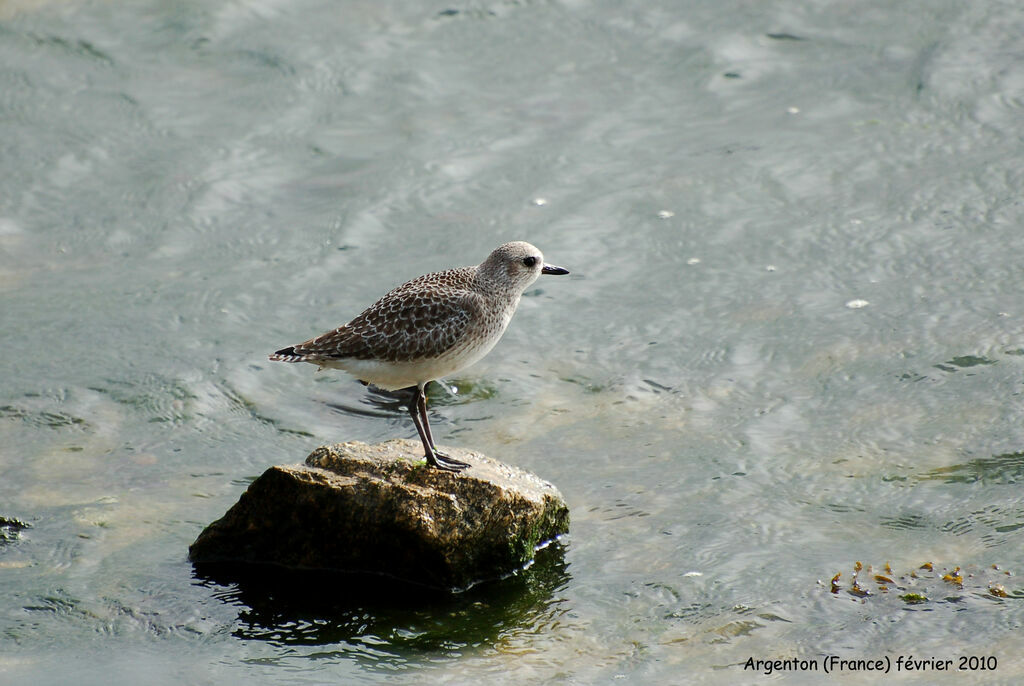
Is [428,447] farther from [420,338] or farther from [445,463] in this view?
[420,338]

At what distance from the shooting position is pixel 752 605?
8430 mm

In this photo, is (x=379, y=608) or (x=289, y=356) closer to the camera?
(x=379, y=608)

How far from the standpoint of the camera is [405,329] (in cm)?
870

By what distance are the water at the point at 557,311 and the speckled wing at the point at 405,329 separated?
161 cm

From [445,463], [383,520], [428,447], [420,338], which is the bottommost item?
[383,520]

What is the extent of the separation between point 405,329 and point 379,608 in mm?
1821

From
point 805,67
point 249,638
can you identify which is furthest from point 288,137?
point 249,638

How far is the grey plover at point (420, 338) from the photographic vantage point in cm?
871

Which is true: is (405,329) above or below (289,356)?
above

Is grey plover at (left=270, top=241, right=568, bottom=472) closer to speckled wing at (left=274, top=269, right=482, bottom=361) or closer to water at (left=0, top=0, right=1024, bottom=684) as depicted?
speckled wing at (left=274, top=269, right=482, bottom=361)

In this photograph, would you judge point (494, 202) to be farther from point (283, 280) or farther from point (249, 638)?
point (249, 638)

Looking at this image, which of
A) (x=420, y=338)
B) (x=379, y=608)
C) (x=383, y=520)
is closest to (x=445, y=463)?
(x=383, y=520)

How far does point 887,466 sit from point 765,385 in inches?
60.8

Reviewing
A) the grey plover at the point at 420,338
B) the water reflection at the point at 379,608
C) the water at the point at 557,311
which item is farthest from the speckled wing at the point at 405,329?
the water at the point at 557,311
